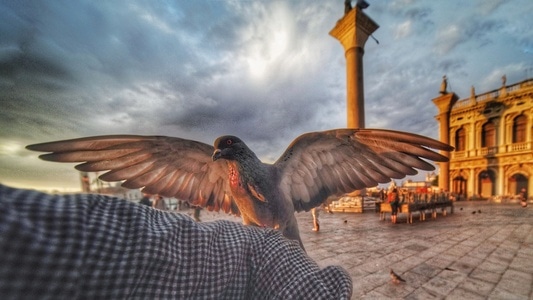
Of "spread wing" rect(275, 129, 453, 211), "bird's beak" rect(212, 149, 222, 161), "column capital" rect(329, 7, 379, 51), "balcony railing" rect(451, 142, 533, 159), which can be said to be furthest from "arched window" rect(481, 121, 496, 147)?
"bird's beak" rect(212, 149, 222, 161)

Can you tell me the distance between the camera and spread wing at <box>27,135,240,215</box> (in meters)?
1.81

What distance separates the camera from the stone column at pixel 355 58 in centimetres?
1145

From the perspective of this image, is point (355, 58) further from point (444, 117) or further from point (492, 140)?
point (492, 140)

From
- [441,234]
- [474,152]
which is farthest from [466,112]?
[441,234]

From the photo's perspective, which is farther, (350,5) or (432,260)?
(350,5)

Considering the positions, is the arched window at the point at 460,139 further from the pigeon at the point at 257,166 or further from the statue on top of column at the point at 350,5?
the pigeon at the point at 257,166

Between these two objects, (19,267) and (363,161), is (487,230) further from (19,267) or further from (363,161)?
(19,267)

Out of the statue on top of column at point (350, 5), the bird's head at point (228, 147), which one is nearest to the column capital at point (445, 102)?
the statue on top of column at point (350, 5)

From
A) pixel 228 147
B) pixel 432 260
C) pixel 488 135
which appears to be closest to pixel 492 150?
pixel 488 135

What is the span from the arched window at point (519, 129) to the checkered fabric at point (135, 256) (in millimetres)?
34597

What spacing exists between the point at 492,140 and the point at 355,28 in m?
25.9

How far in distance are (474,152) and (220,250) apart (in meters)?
34.8

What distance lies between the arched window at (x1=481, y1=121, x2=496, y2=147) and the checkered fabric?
115 feet

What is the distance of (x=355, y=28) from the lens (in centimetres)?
1134
